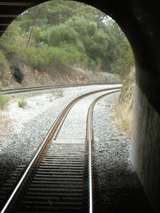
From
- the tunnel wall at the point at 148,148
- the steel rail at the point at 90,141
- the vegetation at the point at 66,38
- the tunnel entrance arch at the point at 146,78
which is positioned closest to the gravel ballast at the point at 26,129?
the steel rail at the point at 90,141

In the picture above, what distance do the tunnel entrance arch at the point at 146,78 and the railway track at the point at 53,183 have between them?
4.29ft

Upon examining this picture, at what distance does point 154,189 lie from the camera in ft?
32.4

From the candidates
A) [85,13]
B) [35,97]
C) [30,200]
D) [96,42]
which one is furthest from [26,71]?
[30,200]

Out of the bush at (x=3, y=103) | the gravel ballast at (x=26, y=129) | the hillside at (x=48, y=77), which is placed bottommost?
the gravel ballast at (x=26, y=129)

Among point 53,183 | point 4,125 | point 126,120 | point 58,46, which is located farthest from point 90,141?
point 58,46

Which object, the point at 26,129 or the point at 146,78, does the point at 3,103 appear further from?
the point at 146,78

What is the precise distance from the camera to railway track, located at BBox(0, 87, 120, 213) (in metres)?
10.1

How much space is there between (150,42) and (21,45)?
45.3 m

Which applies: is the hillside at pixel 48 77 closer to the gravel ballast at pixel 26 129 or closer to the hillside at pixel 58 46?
the hillside at pixel 58 46

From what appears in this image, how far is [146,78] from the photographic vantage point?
1187 centimetres

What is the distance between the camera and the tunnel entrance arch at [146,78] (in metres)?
9.21

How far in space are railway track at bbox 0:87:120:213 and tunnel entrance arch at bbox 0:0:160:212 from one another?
131 centimetres

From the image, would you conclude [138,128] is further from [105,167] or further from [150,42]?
[150,42]

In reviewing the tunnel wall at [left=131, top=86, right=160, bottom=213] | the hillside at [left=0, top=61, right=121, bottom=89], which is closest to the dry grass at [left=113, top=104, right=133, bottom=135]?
the tunnel wall at [left=131, top=86, right=160, bottom=213]
